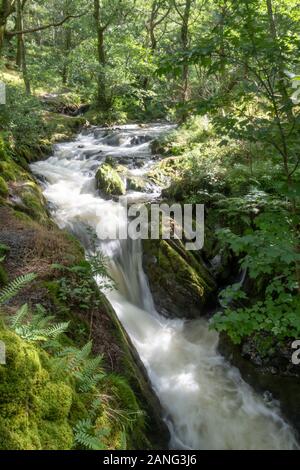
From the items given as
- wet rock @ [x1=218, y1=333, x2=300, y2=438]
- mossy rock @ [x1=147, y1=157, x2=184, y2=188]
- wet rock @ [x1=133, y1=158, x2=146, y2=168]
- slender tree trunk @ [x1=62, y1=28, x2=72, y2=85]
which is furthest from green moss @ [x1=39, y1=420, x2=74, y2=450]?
slender tree trunk @ [x1=62, y1=28, x2=72, y2=85]

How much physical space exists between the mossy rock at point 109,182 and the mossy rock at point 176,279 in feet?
9.38

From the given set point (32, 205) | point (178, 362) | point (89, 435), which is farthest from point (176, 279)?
point (89, 435)

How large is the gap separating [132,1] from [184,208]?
1847 cm

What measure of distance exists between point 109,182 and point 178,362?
5983mm

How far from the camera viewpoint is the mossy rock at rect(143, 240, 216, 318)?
7.73m

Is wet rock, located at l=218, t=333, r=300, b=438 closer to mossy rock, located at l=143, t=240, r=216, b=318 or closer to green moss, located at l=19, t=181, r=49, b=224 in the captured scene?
mossy rock, located at l=143, t=240, r=216, b=318

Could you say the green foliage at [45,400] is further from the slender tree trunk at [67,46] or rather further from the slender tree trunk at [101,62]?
the slender tree trunk at [101,62]

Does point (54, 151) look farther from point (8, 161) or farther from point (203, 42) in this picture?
point (203, 42)

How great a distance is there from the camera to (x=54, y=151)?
1448 cm

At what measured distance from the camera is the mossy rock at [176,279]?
25.4 feet

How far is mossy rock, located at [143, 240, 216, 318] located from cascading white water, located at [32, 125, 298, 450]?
A: 223 millimetres

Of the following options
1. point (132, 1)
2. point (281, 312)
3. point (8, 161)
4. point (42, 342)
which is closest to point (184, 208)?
point (8, 161)

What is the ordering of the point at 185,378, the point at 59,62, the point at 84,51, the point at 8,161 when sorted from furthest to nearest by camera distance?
the point at 84,51, the point at 59,62, the point at 8,161, the point at 185,378

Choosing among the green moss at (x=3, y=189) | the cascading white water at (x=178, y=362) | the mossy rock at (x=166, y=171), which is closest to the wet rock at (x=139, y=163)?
the mossy rock at (x=166, y=171)
